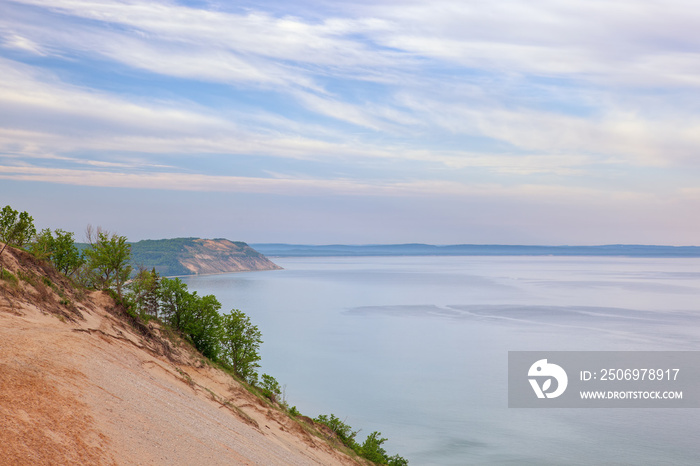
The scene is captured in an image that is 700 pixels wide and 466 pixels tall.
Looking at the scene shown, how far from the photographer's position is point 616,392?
5250cm

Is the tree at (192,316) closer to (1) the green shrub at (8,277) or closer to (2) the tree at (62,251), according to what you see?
(2) the tree at (62,251)

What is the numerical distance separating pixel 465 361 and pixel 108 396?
5490cm

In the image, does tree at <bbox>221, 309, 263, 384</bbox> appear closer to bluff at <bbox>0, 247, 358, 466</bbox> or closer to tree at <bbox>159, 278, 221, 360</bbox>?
tree at <bbox>159, 278, 221, 360</bbox>

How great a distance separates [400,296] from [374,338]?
184 ft

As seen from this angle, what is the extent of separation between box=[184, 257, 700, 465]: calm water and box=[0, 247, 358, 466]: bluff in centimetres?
1768

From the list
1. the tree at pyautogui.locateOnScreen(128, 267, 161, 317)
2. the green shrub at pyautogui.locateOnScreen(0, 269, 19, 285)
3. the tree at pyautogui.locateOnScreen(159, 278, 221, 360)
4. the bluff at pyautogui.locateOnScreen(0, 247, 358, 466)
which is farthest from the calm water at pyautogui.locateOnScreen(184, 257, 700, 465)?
the green shrub at pyautogui.locateOnScreen(0, 269, 19, 285)

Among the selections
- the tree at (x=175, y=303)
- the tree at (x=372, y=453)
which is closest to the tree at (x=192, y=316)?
the tree at (x=175, y=303)

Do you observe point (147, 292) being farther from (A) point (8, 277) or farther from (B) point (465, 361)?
(B) point (465, 361)

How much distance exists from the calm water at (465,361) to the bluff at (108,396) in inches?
696

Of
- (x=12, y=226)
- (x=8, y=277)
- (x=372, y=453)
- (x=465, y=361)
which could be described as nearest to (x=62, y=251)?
(x=12, y=226)

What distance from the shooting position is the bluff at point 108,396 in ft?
37.4

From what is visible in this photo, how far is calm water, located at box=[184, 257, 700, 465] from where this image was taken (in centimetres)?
4003

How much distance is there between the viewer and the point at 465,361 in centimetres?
6425

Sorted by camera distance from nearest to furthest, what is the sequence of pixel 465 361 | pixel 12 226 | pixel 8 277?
pixel 8 277
pixel 12 226
pixel 465 361
